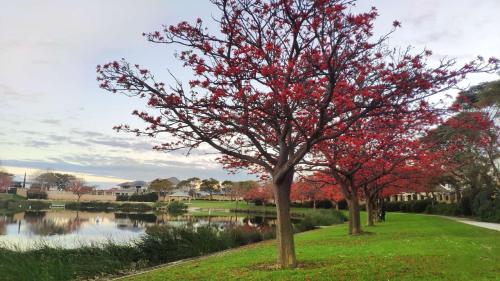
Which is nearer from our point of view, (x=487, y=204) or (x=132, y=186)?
(x=487, y=204)

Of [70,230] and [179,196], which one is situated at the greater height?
[179,196]

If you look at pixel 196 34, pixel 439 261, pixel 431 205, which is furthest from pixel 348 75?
pixel 431 205

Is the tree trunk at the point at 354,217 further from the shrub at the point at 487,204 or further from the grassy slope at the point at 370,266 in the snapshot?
the shrub at the point at 487,204

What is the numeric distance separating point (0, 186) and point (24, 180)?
30.9 m

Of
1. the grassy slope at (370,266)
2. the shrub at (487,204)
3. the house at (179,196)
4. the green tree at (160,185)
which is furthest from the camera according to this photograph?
the house at (179,196)

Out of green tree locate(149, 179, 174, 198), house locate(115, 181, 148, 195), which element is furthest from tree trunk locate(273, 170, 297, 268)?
house locate(115, 181, 148, 195)

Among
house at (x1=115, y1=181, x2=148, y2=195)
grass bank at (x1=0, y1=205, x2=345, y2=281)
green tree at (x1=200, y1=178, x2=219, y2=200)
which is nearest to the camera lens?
grass bank at (x1=0, y1=205, x2=345, y2=281)

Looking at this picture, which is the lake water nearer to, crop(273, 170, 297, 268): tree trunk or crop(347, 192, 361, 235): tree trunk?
crop(273, 170, 297, 268): tree trunk

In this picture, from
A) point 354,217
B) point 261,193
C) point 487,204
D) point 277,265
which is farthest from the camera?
point 261,193

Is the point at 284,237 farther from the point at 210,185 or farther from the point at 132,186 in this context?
the point at 132,186

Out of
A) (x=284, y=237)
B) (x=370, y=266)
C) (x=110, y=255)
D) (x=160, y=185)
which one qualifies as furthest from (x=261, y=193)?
(x=370, y=266)

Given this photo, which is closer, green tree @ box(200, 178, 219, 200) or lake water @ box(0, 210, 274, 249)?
lake water @ box(0, 210, 274, 249)

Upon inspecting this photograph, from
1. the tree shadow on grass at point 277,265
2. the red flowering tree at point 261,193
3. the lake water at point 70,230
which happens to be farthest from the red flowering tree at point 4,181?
the tree shadow on grass at point 277,265

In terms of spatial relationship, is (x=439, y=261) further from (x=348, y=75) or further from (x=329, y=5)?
(x=329, y=5)
